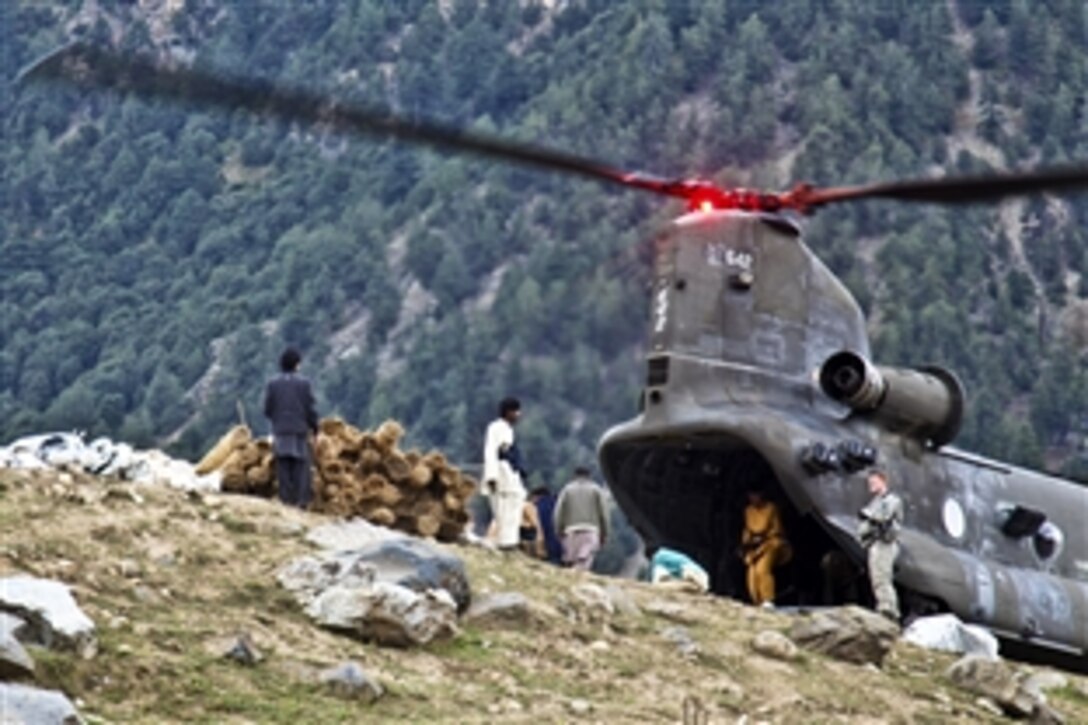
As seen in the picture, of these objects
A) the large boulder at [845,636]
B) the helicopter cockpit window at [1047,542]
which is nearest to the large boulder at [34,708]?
the large boulder at [845,636]

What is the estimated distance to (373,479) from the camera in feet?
63.6

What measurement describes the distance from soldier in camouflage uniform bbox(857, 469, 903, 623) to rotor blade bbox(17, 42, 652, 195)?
3.10 m

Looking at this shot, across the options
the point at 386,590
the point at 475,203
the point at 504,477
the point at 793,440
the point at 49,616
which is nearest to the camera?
the point at 49,616

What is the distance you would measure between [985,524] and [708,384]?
9.97 ft

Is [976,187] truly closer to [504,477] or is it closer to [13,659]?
[504,477]

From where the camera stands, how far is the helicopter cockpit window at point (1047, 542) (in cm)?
2388

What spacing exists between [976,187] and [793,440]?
2.54 m

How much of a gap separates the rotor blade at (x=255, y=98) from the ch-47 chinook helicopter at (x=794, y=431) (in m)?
0.92

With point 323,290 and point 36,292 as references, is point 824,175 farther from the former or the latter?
point 36,292

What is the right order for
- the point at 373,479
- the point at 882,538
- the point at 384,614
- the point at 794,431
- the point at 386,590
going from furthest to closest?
1. the point at 794,431
2. the point at 882,538
3. the point at 373,479
4. the point at 386,590
5. the point at 384,614

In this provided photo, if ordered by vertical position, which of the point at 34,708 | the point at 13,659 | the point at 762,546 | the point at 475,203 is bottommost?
the point at 34,708

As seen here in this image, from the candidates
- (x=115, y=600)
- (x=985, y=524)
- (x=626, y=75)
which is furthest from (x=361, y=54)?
(x=115, y=600)

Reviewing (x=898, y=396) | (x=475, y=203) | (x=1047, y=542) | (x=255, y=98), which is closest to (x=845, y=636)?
(x=255, y=98)

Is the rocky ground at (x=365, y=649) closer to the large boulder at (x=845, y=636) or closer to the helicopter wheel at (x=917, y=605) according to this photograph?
the large boulder at (x=845, y=636)
